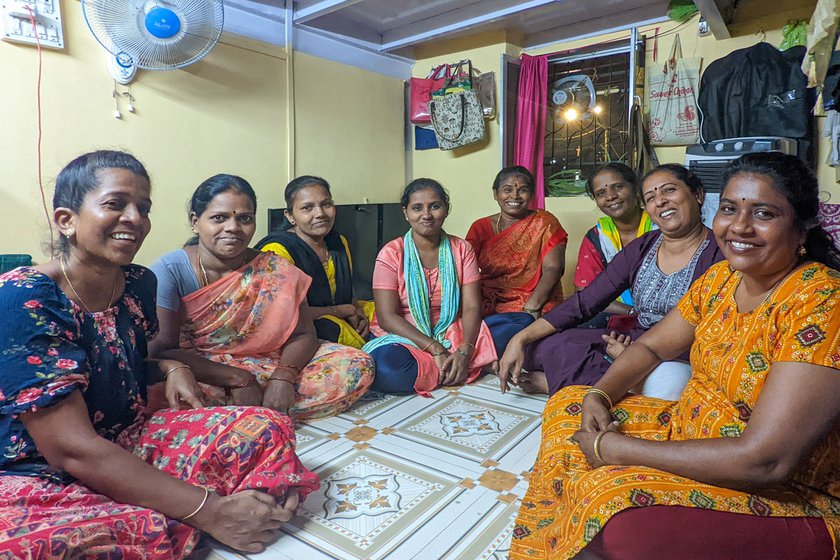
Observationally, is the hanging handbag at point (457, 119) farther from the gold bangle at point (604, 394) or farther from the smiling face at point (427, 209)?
the gold bangle at point (604, 394)

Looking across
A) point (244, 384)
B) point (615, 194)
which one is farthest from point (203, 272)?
point (615, 194)

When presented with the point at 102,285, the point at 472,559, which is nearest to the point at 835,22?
the point at 472,559

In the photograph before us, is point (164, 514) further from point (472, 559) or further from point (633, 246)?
point (633, 246)

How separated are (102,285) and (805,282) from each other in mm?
1585

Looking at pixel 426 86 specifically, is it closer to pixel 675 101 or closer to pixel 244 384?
pixel 675 101

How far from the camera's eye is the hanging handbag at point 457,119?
433 centimetres

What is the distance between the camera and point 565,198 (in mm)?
4387

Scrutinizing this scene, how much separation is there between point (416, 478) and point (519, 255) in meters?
1.70

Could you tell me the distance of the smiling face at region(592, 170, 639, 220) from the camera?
263 centimetres

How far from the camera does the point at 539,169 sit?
4340 mm

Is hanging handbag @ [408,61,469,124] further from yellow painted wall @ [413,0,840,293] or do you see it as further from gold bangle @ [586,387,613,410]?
gold bangle @ [586,387,613,410]

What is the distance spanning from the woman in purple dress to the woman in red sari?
0.70 meters

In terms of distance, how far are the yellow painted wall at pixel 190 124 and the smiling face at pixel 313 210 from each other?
0.85m

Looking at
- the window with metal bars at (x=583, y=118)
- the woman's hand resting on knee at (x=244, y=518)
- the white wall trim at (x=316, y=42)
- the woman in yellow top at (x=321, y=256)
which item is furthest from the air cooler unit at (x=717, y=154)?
the woman's hand resting on knee at (x=244, y=518)
